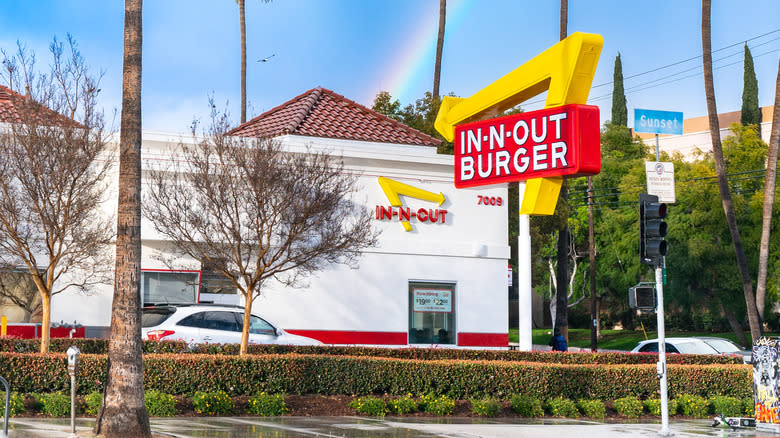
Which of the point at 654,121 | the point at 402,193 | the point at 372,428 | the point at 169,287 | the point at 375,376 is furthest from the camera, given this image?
the point at 654,121

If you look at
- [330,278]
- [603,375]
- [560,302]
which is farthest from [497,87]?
[560,302]

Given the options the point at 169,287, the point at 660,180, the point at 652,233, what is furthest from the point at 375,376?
the point at 660,180

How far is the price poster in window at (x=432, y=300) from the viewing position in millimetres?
24422

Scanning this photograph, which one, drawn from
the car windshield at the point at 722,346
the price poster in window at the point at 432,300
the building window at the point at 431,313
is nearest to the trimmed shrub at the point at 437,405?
the building window at the point at 431,313

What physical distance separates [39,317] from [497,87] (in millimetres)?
12596

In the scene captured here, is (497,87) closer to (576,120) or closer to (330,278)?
(576,120)

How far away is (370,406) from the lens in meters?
16.0

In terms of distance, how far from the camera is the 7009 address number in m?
25.0

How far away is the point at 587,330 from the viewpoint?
60.1m

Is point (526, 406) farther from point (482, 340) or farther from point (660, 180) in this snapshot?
point (660, 180)

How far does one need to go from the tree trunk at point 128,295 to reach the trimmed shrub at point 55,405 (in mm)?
2922

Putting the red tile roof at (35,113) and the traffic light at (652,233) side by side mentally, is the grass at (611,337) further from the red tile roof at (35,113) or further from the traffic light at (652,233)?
the red tile roof at (35,113)

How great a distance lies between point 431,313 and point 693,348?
8353 mm

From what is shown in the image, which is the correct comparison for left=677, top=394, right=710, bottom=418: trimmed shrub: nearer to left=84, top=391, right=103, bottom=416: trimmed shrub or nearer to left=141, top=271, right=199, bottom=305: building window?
left=84, top=391, right=103, bottom=416: trimmed shrub
